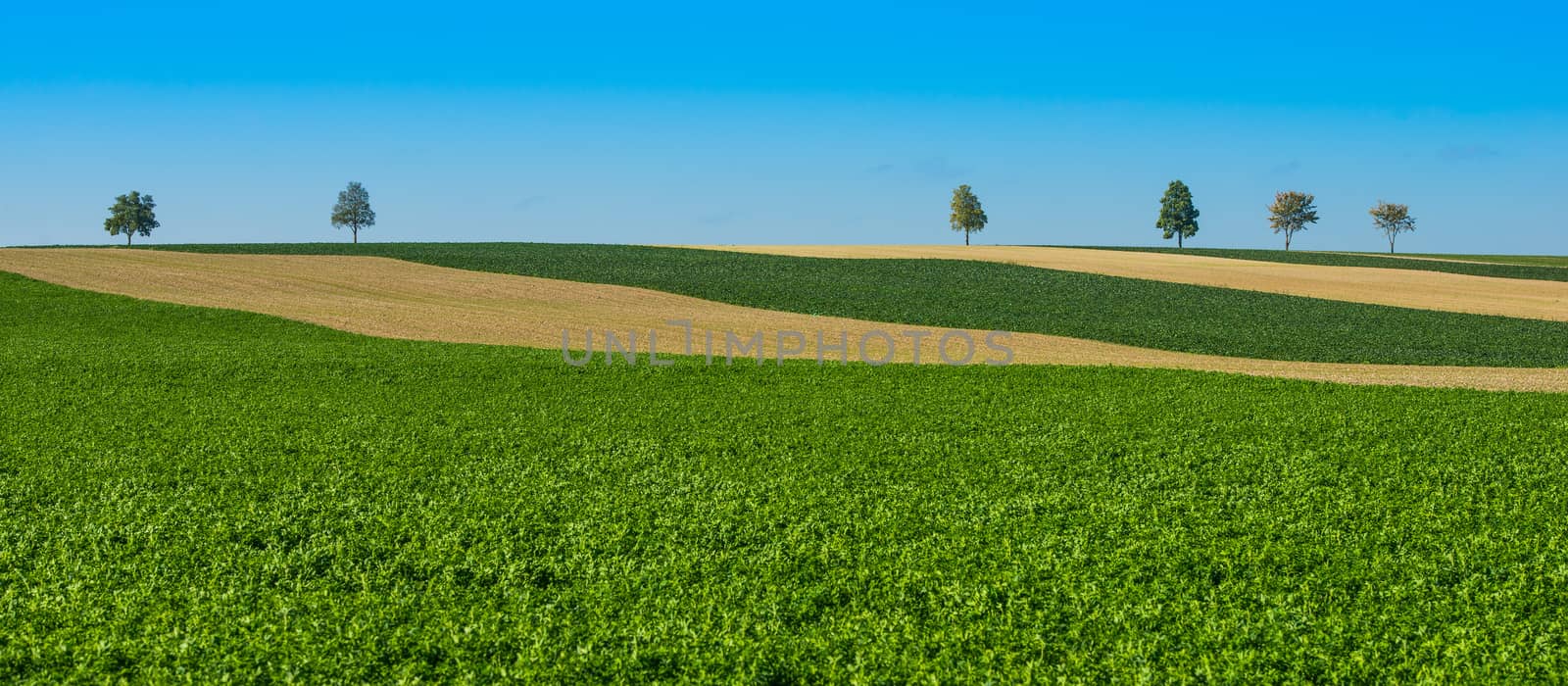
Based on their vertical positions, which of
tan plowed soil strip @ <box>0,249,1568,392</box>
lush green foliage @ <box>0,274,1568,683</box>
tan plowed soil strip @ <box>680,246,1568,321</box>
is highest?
tan plowed soil strip @ <box>680,246,1568,321</box>

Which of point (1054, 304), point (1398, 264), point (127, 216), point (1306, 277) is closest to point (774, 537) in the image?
point (1054, 304)

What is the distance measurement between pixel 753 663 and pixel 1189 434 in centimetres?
1007

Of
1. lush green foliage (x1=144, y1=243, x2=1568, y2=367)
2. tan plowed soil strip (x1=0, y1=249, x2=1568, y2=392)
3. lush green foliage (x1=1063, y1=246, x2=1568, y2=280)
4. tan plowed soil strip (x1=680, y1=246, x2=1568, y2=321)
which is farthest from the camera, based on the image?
lush green foliage (x1=1063, y1=246, x2=1568, y2=280)

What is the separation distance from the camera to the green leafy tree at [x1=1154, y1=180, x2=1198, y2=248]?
10162 cm

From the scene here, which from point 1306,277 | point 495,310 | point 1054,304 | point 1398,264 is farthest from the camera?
point 1398,264

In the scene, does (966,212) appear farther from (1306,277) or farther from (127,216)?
(127,216)

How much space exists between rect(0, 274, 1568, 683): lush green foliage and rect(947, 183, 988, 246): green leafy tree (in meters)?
84.1

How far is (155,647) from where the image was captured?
23.5 ft

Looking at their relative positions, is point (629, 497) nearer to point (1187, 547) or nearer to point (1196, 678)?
point (1187, 547)

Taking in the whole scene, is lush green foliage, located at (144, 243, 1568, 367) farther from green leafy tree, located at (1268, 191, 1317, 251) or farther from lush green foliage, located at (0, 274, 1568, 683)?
green leafy tree, located at (1268, 191, 1317, 251)

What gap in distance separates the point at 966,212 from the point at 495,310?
234ft

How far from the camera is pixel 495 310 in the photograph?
36.5 metres

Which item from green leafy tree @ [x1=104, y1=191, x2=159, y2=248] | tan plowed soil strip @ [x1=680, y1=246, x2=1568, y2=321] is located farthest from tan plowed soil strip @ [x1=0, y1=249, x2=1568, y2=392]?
green leafy tree @ [x1=104, y1=191, x2=159, y2=248]

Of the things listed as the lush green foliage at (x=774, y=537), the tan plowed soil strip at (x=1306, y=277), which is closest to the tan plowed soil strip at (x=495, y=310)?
the lush green foliage at (x=774, y=537)
